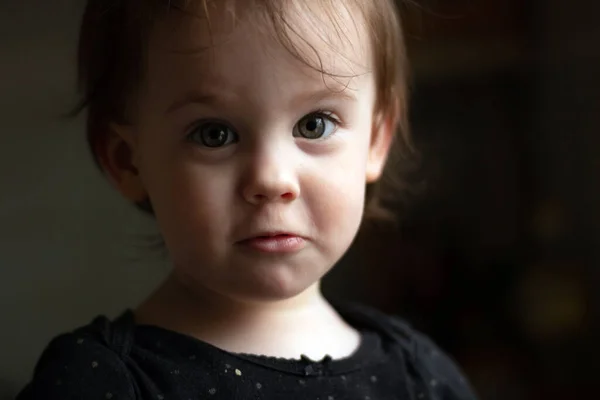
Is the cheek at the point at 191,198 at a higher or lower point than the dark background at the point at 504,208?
higher

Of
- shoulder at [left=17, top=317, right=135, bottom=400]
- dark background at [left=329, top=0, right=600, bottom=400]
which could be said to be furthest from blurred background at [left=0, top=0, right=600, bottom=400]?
shoulder at [left=17, top=317, right=135, bottom=400]

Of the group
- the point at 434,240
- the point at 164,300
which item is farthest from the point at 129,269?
the point at 434,240

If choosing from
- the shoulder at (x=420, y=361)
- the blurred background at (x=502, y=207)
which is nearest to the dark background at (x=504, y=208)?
the blurred background at (x=502, y=207)

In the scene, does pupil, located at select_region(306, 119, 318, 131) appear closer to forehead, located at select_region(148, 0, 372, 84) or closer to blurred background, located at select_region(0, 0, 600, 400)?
forehead, located at select_region(148, 0, 372, 84)

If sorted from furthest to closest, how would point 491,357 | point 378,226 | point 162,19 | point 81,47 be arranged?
point 491,357 < point 378,226 < point 81,47 < point 162,19

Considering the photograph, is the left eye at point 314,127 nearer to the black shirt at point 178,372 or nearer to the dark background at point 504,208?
the black shirt at point 178,372

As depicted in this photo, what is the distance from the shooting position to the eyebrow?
676 millimetres

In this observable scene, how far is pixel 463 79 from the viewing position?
1.39 metres

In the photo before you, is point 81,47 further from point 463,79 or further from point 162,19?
point 463,79

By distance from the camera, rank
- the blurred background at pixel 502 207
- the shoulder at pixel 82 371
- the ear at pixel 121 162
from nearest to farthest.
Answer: the shoulder at pixel 82 371, the ear at pixel 121 162, the blurred background at pixel 502 207

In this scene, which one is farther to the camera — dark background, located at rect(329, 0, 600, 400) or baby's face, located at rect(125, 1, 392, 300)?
dark background, located at rect(329, 0, 600, 400)

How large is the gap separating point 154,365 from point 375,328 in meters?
0.27

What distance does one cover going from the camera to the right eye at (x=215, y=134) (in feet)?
2.28

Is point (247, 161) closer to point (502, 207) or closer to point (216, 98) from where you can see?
point (216, 98)
